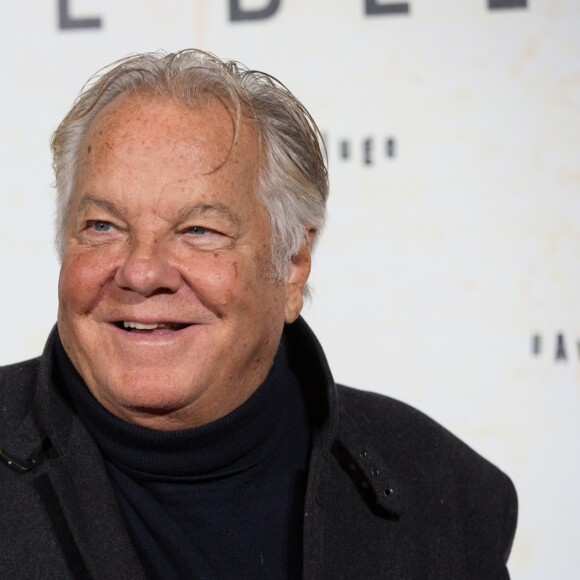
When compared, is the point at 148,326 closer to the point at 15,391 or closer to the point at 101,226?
the point at 101,226

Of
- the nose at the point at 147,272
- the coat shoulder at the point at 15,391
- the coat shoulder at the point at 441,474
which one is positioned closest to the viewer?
the nose at the point at 147,272

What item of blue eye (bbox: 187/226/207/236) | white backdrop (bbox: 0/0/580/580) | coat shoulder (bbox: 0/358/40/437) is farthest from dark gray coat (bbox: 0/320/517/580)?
white backdrop (bbox: 0/0/580/580)

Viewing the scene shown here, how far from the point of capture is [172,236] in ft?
4.42

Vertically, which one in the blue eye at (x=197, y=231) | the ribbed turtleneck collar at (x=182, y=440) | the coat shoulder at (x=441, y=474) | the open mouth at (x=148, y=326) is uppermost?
the blue eye at (x=197, y=231)

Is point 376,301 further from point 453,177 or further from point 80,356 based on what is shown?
point 80,356

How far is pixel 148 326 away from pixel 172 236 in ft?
0.35

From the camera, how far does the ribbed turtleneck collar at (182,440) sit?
1.37 metres

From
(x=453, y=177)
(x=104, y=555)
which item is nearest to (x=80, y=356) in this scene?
(x=104, y=555)

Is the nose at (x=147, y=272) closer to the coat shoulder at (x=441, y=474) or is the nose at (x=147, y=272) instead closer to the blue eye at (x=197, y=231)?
the blue eye at (x=197, y=231)

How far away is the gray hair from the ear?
0.08ft

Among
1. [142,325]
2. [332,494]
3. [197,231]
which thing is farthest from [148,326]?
[332,494]

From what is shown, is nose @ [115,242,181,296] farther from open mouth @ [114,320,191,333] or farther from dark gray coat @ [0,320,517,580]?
dark gray coat @ [0,320,517,580]

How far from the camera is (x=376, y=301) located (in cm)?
201

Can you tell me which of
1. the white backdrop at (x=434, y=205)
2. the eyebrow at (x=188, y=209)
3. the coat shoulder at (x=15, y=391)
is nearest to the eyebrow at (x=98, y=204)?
the eyebrow at (x=188, y=209)
